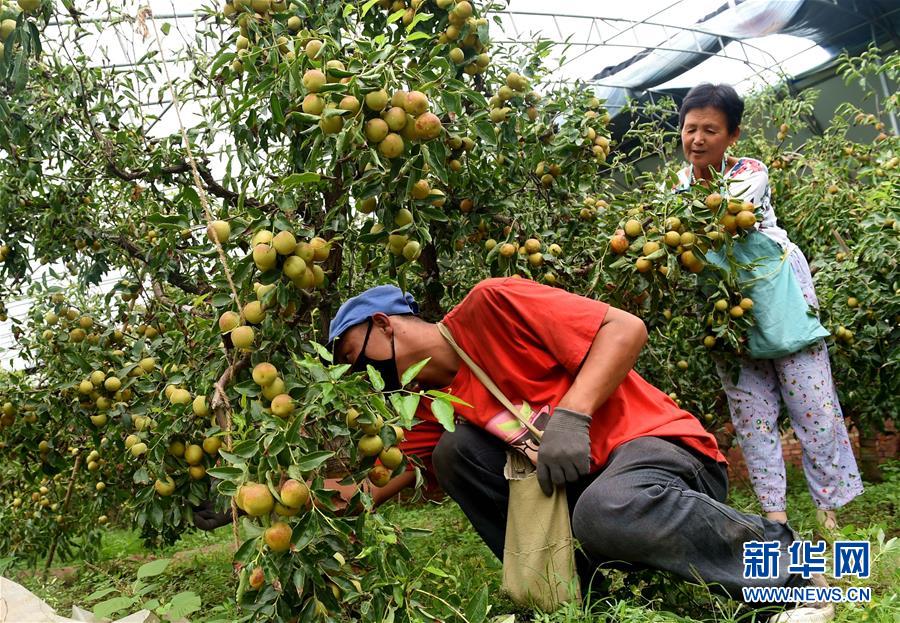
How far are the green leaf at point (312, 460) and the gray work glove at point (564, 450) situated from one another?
1.99 feet

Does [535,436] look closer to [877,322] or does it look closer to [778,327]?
[778,327]

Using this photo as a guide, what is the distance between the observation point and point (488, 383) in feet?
6.64

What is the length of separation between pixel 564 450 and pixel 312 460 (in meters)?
0.64

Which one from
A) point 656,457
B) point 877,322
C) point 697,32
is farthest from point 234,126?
point 697,32

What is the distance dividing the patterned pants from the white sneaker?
96 cm

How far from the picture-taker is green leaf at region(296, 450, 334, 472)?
1.42 metres

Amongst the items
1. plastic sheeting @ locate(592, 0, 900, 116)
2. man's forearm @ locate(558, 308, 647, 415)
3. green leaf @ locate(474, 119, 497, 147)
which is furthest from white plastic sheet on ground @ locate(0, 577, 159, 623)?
plastic sheeting @ locate(592, 0, 900, 116)

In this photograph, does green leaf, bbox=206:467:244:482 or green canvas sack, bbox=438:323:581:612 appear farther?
green canvas sack, bbox=438:323:581:612

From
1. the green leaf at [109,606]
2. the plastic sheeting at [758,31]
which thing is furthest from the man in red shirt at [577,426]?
the plastic sheeting at [758,31]

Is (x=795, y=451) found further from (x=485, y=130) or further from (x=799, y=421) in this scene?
(x=485, y=130)

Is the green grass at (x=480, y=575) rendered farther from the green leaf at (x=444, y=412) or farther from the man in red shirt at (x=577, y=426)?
the green leaf at (x=444, y=412)

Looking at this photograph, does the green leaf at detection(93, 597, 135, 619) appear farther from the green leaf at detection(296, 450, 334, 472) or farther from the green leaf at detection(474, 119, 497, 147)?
the green leaf at detection(474, 119, 497, 147)

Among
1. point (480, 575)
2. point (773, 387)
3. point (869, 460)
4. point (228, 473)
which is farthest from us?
point (869, 460)

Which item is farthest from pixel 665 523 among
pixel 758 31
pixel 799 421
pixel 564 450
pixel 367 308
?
pixel 758 31
